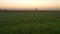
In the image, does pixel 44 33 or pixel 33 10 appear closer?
pixel 44 33

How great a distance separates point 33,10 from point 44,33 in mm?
9348

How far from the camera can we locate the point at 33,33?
2742 mm

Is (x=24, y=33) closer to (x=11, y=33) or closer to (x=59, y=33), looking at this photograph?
(x=11, y=33)

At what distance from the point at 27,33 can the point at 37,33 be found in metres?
0.21

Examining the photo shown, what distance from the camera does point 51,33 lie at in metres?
2.73

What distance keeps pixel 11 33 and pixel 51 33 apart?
2.74 feet

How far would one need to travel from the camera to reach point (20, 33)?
2.73 meters

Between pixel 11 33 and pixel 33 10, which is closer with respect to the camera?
pixel 11 33

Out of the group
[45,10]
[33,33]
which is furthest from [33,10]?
[33,33]

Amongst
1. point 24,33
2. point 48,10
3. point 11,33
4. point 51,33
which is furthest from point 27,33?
point 48,10

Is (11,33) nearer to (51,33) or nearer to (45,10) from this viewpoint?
(51,33)

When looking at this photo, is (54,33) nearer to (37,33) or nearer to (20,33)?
(37,33)

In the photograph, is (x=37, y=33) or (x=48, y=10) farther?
(x=48, y=10)

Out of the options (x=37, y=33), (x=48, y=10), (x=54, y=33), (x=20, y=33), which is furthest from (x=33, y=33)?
(x=48, y=10)
